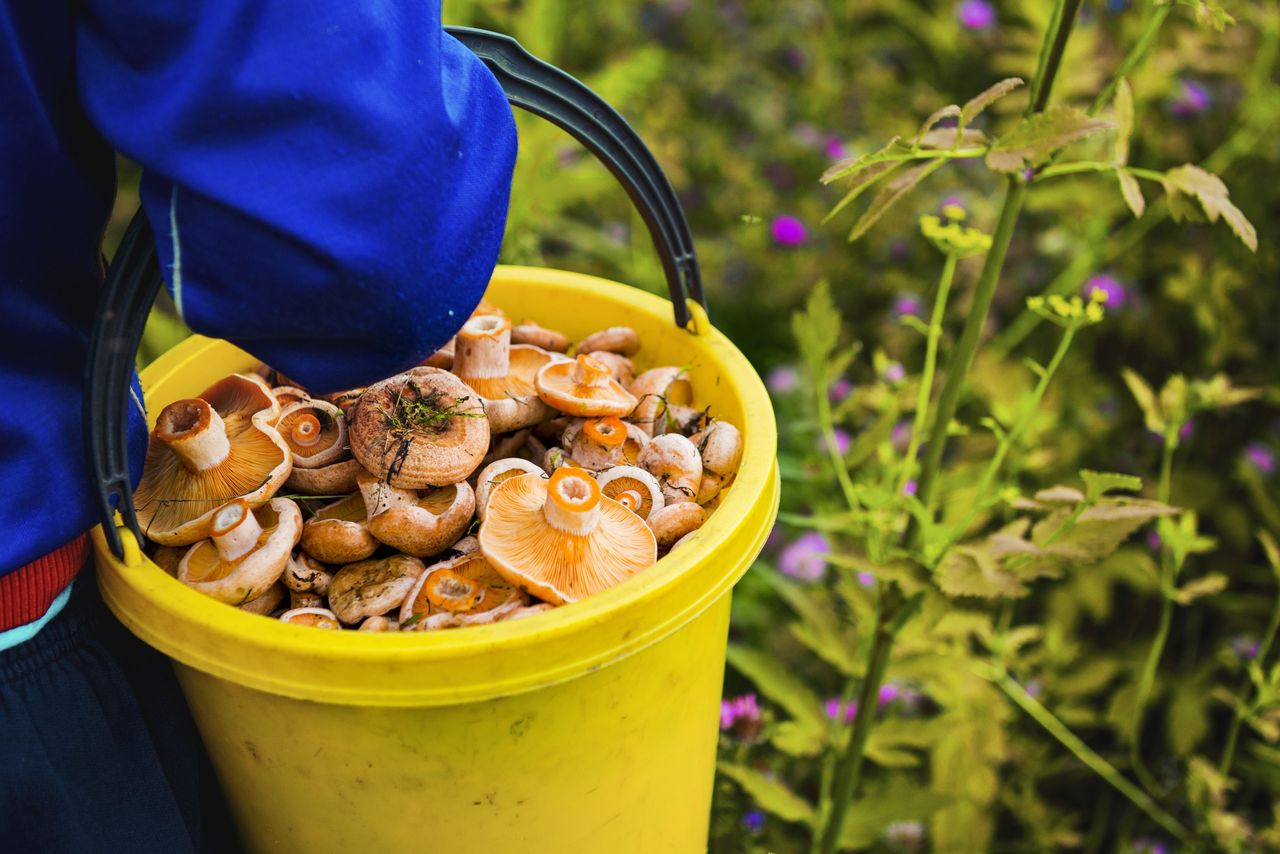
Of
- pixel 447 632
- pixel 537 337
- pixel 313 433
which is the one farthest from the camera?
pixel 537 337

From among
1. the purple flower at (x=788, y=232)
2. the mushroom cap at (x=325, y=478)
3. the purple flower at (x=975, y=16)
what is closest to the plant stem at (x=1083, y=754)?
the mushroom cap at (x=325, y=478)

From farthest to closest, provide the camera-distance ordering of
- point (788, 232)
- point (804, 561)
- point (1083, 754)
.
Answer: point (788, 232)
point (804, 561)
point (1083, 754)

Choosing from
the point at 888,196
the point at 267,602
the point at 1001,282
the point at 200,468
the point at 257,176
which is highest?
the point at 257,176

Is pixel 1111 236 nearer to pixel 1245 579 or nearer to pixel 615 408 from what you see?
pixel 1245 579

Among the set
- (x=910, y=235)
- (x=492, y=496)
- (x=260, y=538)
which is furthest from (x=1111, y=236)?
(x=260, y=538)

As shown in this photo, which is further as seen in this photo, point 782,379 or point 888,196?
point 782,379

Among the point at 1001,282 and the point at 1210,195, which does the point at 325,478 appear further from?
the point at 1001,282

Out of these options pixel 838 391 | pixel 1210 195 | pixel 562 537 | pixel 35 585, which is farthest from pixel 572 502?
pixel 838 391
